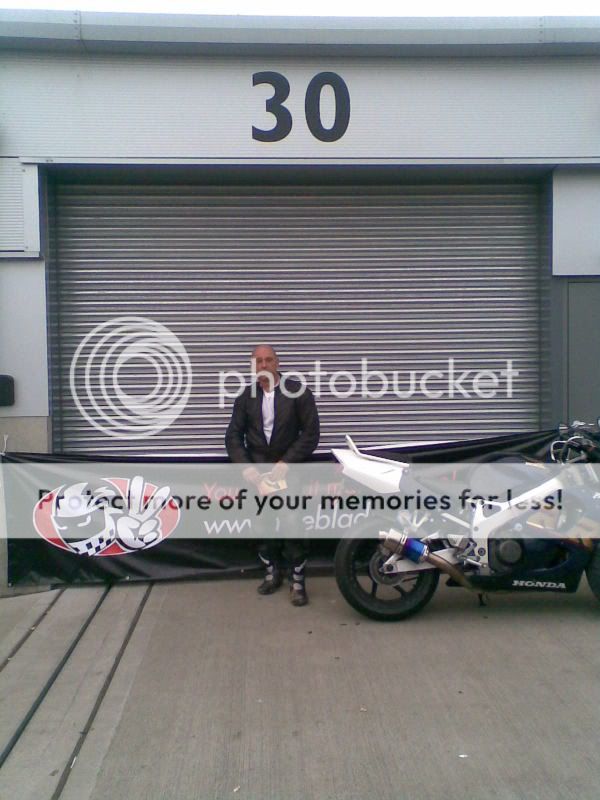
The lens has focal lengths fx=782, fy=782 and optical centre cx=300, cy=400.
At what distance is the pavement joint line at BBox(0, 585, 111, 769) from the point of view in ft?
12.1

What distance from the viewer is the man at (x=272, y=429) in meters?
5.90

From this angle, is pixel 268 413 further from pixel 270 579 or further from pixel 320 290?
pixel 320 290

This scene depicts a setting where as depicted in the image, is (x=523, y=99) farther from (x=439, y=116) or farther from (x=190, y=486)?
(x=190, y=486)

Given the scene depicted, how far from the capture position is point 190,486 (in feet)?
20.0

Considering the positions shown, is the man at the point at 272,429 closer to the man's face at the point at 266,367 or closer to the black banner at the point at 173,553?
the man's face at the point at 266,367

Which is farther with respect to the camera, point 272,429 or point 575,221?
point 575,221

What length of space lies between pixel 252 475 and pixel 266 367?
819mm

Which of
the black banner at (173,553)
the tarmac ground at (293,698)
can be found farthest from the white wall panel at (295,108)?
the tarmac ground at (293,698)

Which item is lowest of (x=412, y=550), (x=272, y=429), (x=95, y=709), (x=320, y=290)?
(x=95, y=709)

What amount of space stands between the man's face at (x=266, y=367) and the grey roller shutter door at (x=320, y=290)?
111 centimetres

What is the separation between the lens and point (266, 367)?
233 inches

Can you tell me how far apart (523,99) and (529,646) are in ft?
15.3

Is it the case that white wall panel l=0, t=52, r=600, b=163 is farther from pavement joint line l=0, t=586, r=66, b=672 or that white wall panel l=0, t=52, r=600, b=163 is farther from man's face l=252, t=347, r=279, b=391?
pavement joint line l=0, t=586, r=66, b=672

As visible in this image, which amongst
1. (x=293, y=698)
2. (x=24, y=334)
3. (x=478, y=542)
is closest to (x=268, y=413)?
(x=478, y=542)
